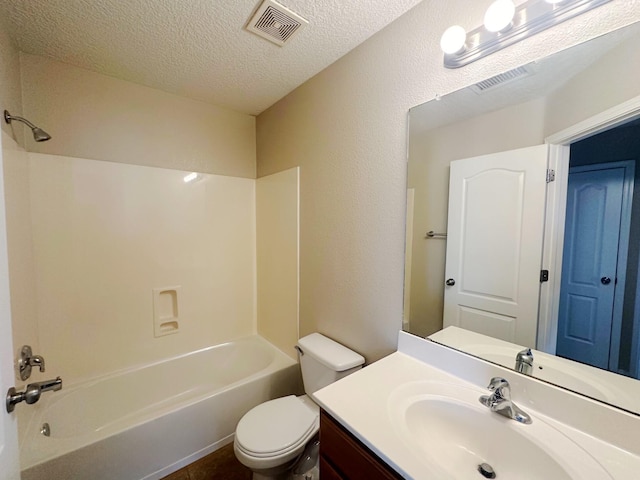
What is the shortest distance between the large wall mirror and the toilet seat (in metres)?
0.77

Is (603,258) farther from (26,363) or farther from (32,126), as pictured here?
(32,126)

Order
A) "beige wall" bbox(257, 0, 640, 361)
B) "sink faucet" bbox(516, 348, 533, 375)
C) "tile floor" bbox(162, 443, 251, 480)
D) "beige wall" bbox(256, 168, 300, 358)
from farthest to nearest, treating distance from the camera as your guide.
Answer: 1. "beige wall" bbox(256, 168, 300, 358)
2. "tile floor" bbox(162, 443, 251, 480)
3. "beige wall" bbox(257, 0, 640, 361)
4. "sink faucet" bbox(516, 348, 533, 375)

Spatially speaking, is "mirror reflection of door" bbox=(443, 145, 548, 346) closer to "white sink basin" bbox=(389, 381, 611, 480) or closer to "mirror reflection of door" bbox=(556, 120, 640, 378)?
"mirror reflection of door" bbox=(556, 120, 640, 378)

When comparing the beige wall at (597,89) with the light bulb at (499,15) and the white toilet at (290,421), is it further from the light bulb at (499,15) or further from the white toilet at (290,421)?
the white toilet at (290,421)

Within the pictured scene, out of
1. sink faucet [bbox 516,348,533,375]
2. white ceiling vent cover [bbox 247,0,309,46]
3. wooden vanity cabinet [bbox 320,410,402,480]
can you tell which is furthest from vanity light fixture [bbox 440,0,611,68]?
wooden vanity cabinet [bbox 320,410,402,480]

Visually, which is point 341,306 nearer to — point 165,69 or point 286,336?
point 286,336

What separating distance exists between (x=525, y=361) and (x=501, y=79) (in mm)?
1007

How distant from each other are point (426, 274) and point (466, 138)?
2.04 ft

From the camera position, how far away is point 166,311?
2.02 m

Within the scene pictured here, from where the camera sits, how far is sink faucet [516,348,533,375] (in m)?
0.89

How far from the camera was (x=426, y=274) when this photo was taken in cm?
123

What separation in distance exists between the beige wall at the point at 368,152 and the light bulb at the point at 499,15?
9cm

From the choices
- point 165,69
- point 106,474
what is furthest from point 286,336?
point 165,69

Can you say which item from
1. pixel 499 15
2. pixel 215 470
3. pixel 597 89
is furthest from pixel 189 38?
pixel 215 470
